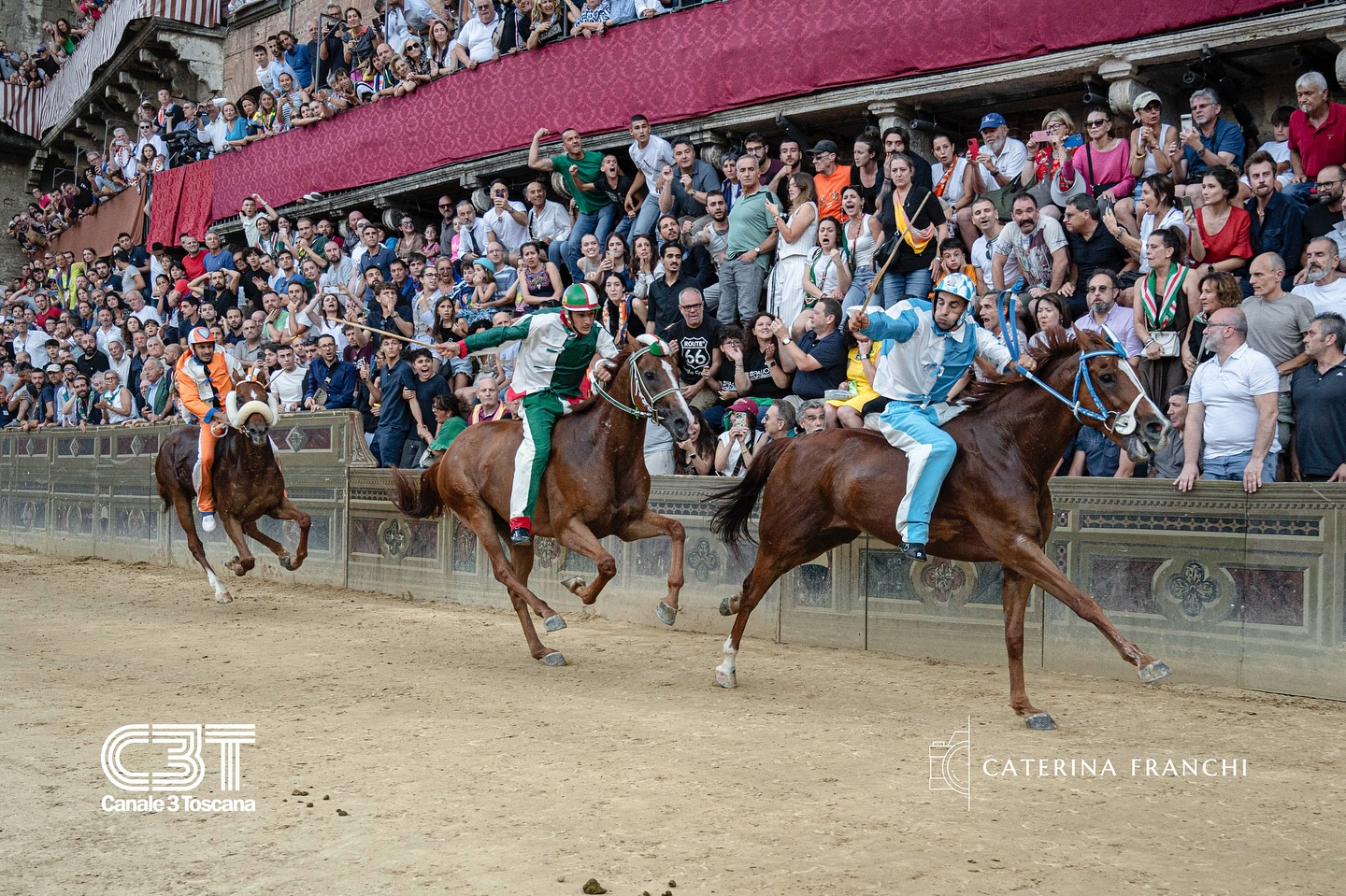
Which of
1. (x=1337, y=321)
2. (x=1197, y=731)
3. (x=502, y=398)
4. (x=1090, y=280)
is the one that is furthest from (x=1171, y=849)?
(x=502, y=398)

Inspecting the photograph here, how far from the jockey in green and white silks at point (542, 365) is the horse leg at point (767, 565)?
69.2 inches

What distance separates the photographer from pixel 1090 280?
29.8ft

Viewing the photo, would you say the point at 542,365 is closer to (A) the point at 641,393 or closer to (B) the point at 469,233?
(A) the point at 641,393

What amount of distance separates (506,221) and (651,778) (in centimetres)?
Answer: 1086

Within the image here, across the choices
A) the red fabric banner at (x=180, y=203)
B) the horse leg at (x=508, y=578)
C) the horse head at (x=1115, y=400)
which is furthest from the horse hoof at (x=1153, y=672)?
the red fabric banner at (x=180, y=203)

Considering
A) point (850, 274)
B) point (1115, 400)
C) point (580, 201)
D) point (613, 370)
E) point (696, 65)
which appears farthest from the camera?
point (580, 201)

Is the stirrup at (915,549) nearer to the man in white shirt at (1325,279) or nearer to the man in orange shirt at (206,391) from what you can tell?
the man in white shirt at (1325,279)

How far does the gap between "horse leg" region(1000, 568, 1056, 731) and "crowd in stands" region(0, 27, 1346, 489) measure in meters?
1.61

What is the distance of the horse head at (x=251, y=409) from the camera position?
1136cm

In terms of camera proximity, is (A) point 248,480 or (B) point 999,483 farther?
(A) point 248,480

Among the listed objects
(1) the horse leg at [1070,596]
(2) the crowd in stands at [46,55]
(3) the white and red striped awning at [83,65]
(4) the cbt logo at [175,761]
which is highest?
(2) the crowd in stands at [46,55]

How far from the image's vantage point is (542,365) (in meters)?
8.80

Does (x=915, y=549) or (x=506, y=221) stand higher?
(x=506, y=221)

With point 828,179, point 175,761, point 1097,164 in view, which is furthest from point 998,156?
point 175,761
